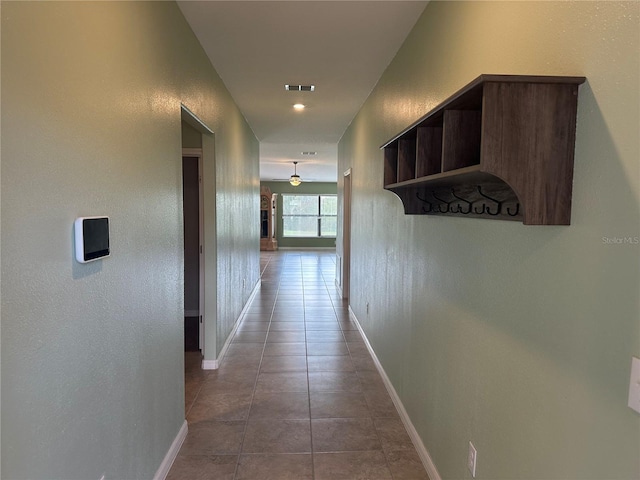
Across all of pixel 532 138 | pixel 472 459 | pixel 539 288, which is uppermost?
pixel 532 138

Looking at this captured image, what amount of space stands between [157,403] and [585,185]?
2.06 m

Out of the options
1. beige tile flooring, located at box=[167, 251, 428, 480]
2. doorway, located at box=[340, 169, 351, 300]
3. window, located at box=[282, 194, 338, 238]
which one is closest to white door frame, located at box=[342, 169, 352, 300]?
doorway, located at box=[340, 169, 351, 300]

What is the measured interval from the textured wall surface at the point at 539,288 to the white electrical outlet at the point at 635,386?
0.05ft

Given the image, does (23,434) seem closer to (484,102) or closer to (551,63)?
(484,102)

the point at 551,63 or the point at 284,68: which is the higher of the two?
the point at 284,68

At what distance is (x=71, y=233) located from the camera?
3.96 feet

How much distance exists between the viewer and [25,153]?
99cm

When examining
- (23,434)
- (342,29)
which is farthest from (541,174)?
(342,29)

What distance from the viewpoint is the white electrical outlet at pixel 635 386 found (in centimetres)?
85

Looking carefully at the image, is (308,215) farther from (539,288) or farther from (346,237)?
(539,288)

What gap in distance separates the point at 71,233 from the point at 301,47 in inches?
84.3

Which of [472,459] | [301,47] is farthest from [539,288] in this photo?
[301,47]

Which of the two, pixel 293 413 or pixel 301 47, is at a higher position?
pixel 301 47

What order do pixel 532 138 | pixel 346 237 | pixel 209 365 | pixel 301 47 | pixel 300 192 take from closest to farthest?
1. pixel 532 138
2. pixel 301 47
3. pixel 209 365
4. pixel 346 237
5. pixel 300 192
